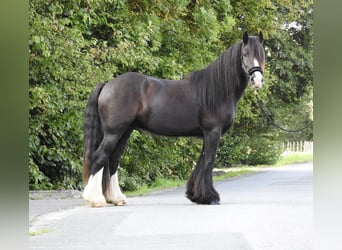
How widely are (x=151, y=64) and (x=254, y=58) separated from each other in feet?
3.24

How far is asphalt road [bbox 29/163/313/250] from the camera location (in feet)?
7.31

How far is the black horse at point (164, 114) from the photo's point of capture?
3.53 meters

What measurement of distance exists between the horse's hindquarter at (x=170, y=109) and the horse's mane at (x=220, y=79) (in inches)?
3.3

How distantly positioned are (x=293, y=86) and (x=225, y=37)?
0.72 meters

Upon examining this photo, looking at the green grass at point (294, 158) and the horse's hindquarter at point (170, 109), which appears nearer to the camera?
the green grass at point (294, 158)

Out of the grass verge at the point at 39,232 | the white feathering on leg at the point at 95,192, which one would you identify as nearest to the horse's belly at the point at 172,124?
the white feathering on leg at the point at 95,192

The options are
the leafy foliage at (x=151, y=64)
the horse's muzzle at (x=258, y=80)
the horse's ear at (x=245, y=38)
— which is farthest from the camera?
the horse's ear at (x=245, y=38)

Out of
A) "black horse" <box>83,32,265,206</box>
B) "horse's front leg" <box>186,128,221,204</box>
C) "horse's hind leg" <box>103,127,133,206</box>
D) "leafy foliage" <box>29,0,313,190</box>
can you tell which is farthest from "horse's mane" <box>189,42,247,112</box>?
"horse's hind leg" <box>103,127,133,206</box>

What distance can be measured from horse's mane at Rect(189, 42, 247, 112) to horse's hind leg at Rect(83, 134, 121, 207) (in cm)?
72

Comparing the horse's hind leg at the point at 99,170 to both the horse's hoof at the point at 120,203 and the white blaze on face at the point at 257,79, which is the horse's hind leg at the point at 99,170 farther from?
the white blaze on face at the point at 257,79

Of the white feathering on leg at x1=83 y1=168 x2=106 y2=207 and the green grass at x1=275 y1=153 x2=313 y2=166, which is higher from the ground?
the green grass at x1=275 y1=153 x2=313 y2=166

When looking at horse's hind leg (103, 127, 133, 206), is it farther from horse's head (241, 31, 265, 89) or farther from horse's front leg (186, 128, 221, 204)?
horse's head (241, 31, 265, 89)
